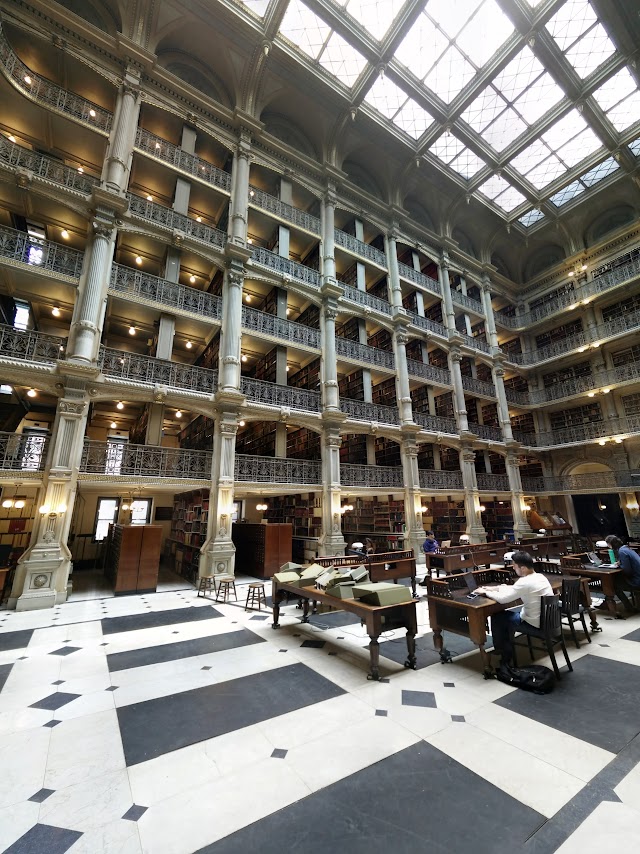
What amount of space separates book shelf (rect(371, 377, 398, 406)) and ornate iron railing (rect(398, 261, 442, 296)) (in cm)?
519

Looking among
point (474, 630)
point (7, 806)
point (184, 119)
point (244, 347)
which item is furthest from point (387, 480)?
point (184, 119)

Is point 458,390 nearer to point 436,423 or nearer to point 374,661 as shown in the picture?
point 436,423

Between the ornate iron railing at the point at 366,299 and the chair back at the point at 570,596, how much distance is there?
12.3m

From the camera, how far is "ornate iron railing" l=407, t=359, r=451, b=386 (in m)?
16.2

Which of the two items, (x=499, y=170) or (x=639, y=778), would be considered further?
(x=499, y=170)

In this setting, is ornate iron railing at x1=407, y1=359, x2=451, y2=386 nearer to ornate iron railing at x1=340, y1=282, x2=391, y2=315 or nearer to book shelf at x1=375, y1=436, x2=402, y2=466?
ornate iron railing at x1=340, y1=282, x2=391, y2=315

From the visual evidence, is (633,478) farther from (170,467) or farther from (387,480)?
(170,467)

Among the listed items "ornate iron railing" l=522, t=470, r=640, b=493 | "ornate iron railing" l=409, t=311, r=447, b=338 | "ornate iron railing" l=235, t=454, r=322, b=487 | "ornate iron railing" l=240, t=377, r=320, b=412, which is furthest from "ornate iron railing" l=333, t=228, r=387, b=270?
"ornate iron railing" l=522, t=470, r=640, b=493

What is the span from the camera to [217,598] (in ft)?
25.8

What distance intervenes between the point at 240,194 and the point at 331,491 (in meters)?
10.4

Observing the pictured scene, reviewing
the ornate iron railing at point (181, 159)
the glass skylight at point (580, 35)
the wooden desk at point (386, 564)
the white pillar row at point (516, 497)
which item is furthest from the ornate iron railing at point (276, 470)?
the glass skylight at point (580, 35)

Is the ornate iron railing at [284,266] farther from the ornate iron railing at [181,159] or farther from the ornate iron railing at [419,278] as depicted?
the ornate iron railing at [419,278]

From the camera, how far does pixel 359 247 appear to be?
15.6 meters

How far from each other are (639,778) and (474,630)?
164cm
